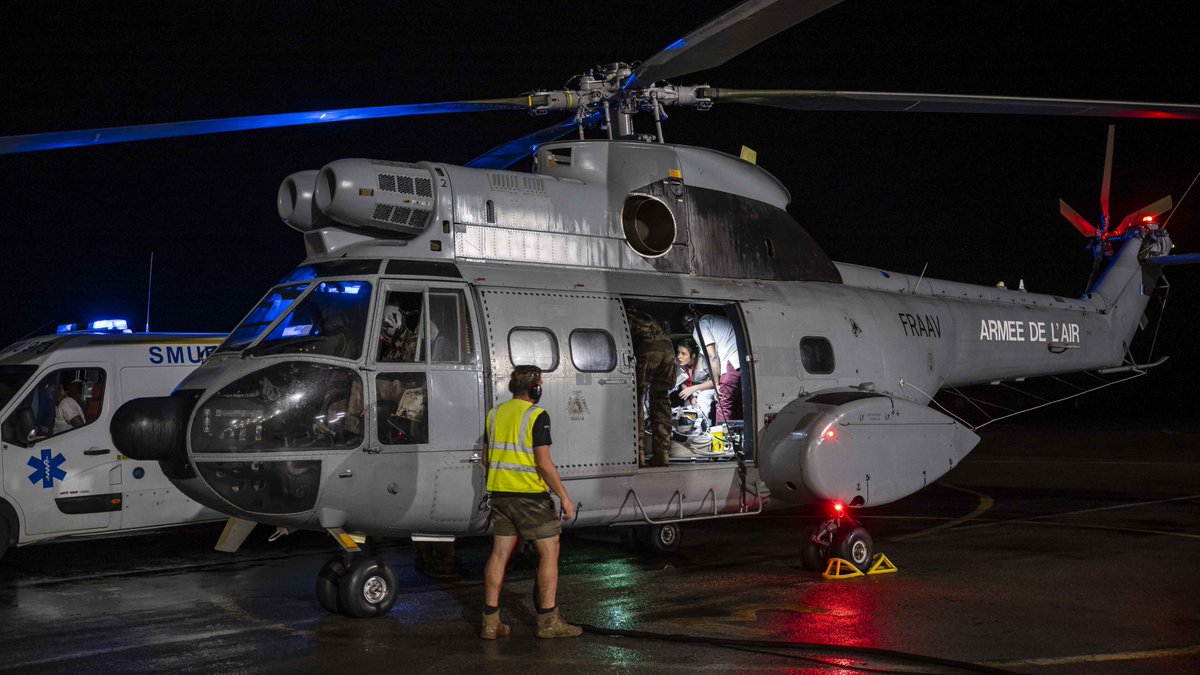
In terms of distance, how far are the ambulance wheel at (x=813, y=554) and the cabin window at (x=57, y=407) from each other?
7835 millimetres

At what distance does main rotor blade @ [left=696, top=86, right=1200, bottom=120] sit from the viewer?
973 centimetres

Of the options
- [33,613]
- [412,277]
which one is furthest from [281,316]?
[33,613]

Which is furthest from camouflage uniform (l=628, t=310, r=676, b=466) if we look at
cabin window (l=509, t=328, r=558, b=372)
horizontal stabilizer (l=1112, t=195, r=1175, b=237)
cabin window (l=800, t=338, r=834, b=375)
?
horizontal stabilizer (l=1112, t=195, r=1175, b=237)

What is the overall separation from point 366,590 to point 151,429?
1971 millimetres

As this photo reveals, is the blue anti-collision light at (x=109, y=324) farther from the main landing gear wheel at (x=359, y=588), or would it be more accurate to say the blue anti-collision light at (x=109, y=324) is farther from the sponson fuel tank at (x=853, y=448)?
the sponson fuel tank at (x=853, y=448)

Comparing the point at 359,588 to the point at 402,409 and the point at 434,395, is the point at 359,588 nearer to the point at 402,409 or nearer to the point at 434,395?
the point at 402,409

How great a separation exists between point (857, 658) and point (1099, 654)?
1.58 metres

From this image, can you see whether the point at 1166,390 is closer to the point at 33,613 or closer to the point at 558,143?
the point at 558,143

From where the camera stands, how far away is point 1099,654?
269 inches

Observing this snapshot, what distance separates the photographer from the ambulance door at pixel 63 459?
11.3 metres

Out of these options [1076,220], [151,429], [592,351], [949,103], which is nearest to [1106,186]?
[1076,220]

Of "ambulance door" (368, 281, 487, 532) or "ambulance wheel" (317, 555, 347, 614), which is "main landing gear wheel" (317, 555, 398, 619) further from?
"ambulance door" (368, 281, 487, 532)

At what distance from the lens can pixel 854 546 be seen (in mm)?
9977

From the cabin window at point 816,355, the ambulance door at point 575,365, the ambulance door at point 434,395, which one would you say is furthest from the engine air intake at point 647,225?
the ambulance door at point 434,395
